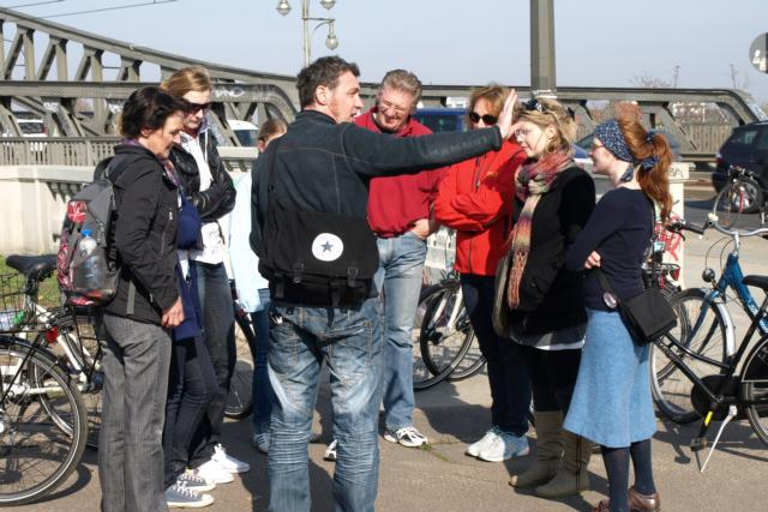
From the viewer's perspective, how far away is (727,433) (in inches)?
242

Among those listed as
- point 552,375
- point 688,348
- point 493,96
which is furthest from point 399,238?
point 688,348

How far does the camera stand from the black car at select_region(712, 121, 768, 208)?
2017 centimetres

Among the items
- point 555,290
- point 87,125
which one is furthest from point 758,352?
point 87,125

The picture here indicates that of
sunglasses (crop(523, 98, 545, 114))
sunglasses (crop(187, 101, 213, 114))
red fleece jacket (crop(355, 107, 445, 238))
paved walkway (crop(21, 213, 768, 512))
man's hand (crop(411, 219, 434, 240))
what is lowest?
paved walkway (crop(21, 213, 768, 512))

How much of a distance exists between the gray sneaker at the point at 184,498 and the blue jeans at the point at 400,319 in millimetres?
1285

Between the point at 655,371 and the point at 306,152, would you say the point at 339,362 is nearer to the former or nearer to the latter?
the point at 306,152

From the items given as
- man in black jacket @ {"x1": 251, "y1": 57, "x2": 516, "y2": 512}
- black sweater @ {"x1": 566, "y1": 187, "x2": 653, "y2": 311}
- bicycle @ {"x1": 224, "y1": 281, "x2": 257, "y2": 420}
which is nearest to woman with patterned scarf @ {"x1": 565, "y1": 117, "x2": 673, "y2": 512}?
black sweater @ {"x1": 566, "y1": 187, "x2": 653, "y2": 311}

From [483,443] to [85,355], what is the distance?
2.08 metres

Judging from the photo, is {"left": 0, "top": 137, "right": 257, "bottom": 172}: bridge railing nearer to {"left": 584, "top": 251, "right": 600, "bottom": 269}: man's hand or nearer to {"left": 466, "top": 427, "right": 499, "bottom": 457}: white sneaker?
{"left": 466, "top": 427, "right": 499, "bottom": 457}: white sneaker

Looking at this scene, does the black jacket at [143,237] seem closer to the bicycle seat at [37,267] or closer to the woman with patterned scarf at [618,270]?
the bicycle seat at [37,267]

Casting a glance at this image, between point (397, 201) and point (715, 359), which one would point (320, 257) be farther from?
point (715, 359)

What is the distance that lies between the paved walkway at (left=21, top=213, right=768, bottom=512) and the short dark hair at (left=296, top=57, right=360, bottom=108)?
194 cm

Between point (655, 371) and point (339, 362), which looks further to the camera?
point (655, 371)

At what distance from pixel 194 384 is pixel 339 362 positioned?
1098 mm
